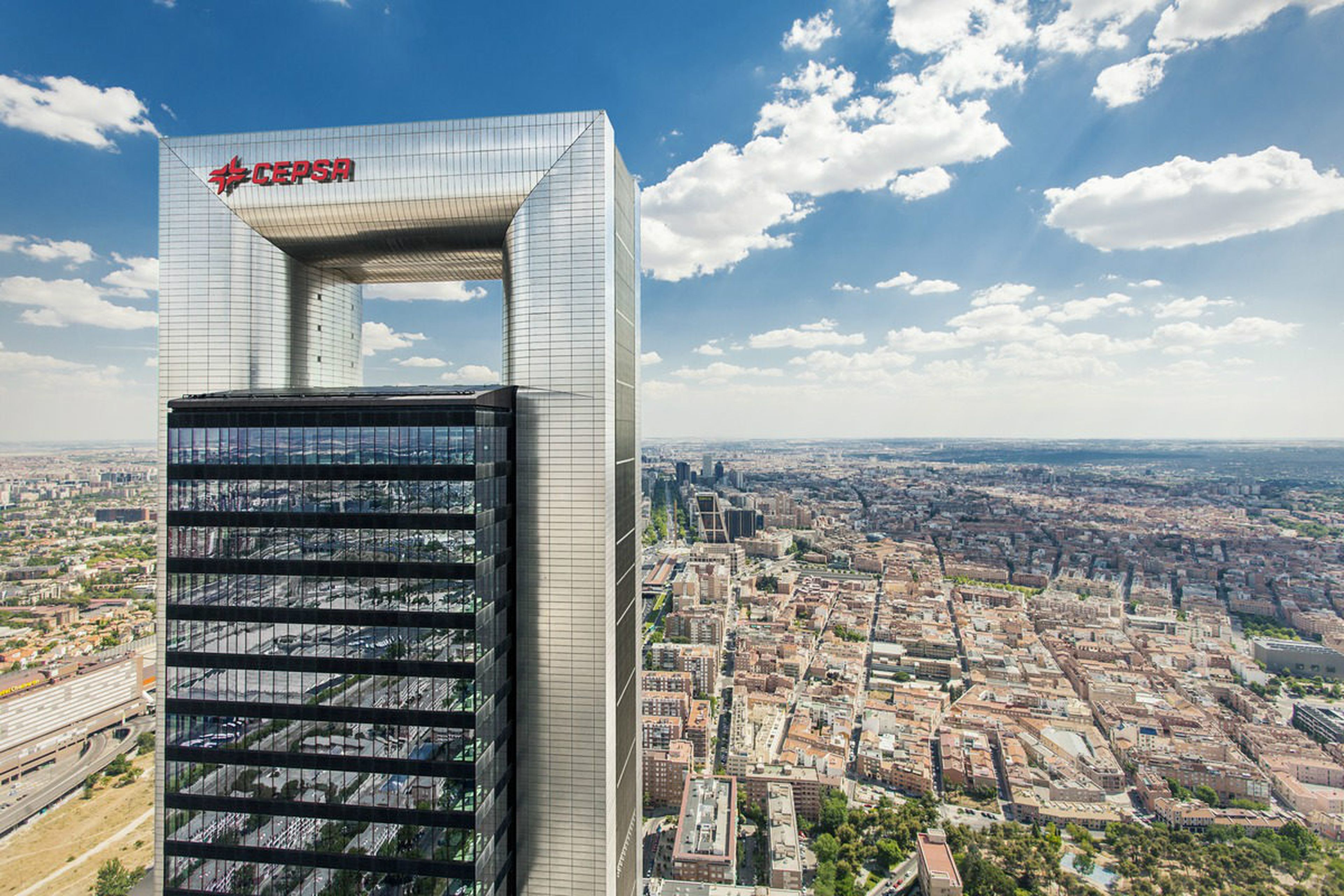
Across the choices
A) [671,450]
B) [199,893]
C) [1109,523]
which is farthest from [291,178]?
[671,450]

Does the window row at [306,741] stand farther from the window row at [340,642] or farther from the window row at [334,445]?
the window row at [334,445]

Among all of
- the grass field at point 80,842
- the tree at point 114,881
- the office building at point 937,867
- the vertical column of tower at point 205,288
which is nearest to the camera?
the vertical column of tower at point 205,288

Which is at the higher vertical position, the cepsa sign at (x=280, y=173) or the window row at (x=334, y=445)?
the cepsa sign at (x=280, y=173)

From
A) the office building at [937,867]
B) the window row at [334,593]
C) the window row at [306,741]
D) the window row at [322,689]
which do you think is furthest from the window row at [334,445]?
the office building at [937,867]

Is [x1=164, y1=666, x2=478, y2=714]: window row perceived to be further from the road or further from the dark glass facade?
the road

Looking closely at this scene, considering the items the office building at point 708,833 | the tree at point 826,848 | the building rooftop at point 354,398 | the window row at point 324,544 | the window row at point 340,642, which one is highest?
the building rooftop at point 354,398

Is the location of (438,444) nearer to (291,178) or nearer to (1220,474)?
(291,178)

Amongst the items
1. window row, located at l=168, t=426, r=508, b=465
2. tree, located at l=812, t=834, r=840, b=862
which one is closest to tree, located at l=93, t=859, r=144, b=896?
window row, located at l=168, t=426, r=508, b=465
